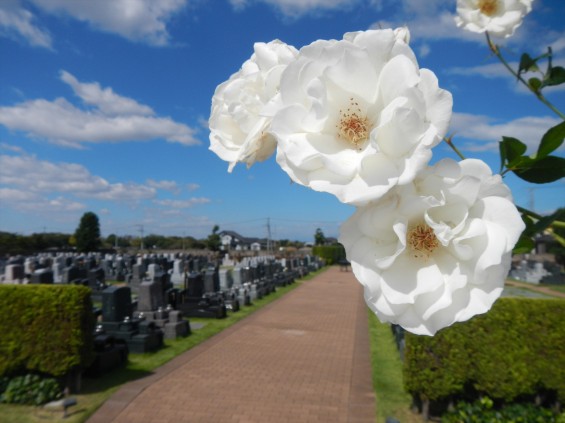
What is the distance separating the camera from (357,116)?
0.69 metres

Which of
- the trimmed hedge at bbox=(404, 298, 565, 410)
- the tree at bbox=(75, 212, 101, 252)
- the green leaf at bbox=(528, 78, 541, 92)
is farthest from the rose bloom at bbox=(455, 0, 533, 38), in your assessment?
the tree at bbox=(75, 212, 101, 252)

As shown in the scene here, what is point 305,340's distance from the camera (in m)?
12.9

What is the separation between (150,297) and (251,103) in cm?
1350

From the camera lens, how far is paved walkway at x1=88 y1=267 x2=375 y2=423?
7.56 meters

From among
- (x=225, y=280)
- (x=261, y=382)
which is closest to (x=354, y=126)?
(x=261, y=382)

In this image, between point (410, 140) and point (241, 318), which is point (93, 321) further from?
point (410, 140)

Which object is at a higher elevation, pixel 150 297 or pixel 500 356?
pixel 150 297

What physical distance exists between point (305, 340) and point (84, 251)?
48210 mm

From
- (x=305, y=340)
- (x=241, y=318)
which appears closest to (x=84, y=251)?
(x=241, y=318)

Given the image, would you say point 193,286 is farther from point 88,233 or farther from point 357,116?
point 88,233

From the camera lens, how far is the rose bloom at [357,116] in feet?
1.91

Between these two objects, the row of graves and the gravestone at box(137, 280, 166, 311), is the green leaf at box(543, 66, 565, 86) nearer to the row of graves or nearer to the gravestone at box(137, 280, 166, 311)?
the row of graves

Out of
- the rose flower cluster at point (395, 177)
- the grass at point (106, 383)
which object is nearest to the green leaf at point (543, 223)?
the rose flower cluster at point (395, 177)

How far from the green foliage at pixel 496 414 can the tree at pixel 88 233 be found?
2132 inches
